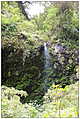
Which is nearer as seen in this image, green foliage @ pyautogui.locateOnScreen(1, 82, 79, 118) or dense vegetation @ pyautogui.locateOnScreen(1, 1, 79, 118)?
green foliage @ pyautogui.locateOnScreen(1, 82, 79, 118)

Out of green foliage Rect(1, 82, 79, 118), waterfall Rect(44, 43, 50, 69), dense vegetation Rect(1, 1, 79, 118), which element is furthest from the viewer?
waterfall Rect(44, 43, 50, 69)

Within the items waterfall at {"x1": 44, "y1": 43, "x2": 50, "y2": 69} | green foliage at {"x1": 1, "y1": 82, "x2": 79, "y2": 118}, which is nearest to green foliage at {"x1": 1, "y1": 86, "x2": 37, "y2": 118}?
green foliage at {"x1": 1, "y1": 82, "x2": 79, "y2": 118}

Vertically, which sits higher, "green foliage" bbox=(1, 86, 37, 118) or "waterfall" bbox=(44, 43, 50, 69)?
"waterfall" bbox=(44, 43, 50, 69)

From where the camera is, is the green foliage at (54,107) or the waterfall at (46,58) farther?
the waterfall at (46,58)

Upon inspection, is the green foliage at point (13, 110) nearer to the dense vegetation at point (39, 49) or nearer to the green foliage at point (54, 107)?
the green foliage at point (54, 107)

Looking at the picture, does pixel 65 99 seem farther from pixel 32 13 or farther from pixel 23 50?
pixel 32 13

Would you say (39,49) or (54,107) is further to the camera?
(39,49)

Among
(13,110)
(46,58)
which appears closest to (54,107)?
(13,110)

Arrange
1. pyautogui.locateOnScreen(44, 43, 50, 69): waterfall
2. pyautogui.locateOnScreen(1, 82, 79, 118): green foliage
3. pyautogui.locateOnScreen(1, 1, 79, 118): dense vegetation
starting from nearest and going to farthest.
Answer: pyautogui.locateOnScreen(1, 82, 79, 118): green foliage, pyautogui.locateOnScreen(1, 1, 79, 118): dense vegetation, pyautogui.locateOnScreen(44, 43, 50, 69): waterfall

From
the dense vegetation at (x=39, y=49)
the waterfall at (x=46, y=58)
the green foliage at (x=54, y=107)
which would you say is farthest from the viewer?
the waterfall at (x=46, y=58)

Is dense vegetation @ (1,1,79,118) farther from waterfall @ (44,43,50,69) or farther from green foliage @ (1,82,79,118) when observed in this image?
green foliage @ (1,82,79,118)

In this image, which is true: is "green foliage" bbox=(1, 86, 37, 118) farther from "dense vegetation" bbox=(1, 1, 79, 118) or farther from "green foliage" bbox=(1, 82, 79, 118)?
"dense vegetation" bbox=(1, 1, 79, 118)

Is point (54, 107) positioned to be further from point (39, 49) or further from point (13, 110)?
point (39, 49)

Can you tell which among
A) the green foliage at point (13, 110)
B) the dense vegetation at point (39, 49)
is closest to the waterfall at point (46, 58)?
the dense vegetation at point (39, 49)
